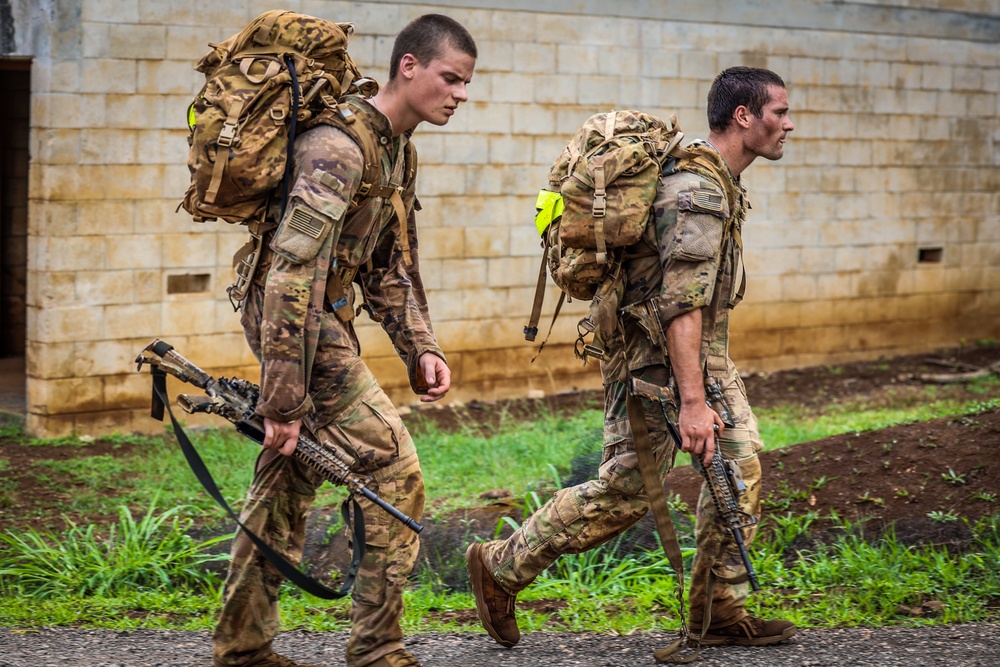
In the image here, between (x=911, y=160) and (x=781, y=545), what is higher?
(x=911, y=160)

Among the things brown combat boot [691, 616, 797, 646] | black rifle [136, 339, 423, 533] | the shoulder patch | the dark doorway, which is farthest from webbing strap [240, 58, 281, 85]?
the dark doorway

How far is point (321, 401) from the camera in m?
3.50

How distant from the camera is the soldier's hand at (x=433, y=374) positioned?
384cm

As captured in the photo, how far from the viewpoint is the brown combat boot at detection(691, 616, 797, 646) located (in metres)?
4.07

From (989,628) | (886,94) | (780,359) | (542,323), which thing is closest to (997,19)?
(886,94)

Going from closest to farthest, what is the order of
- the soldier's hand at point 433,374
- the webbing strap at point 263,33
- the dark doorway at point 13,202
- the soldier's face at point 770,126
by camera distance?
the webbing strap at point 263,33
the soldier's hand at point 433,374
the soldier's face at point 770,126
the dark doorway at point 13,202

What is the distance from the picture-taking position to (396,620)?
3.52 m

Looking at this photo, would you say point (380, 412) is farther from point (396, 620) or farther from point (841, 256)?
point (841, 256)

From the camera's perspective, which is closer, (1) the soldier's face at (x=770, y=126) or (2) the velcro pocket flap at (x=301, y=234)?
(2) the velcro pocket flap at (x=301, y=234)

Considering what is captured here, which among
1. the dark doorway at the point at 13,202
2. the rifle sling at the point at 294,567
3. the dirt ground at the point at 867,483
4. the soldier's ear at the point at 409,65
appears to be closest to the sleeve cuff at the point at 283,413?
the rifle sling at the point at 294,567

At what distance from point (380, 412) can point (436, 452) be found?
3602 mm

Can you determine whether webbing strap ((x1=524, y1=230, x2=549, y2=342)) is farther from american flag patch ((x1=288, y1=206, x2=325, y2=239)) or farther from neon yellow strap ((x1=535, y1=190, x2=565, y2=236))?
american flag patch ((x1=288, y1=206, x2=325, y2=239))

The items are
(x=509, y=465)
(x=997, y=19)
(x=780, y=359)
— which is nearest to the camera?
(x=509, y=465)

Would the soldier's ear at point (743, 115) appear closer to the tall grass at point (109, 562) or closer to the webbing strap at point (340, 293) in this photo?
the webbing strap at point (340, 293)
